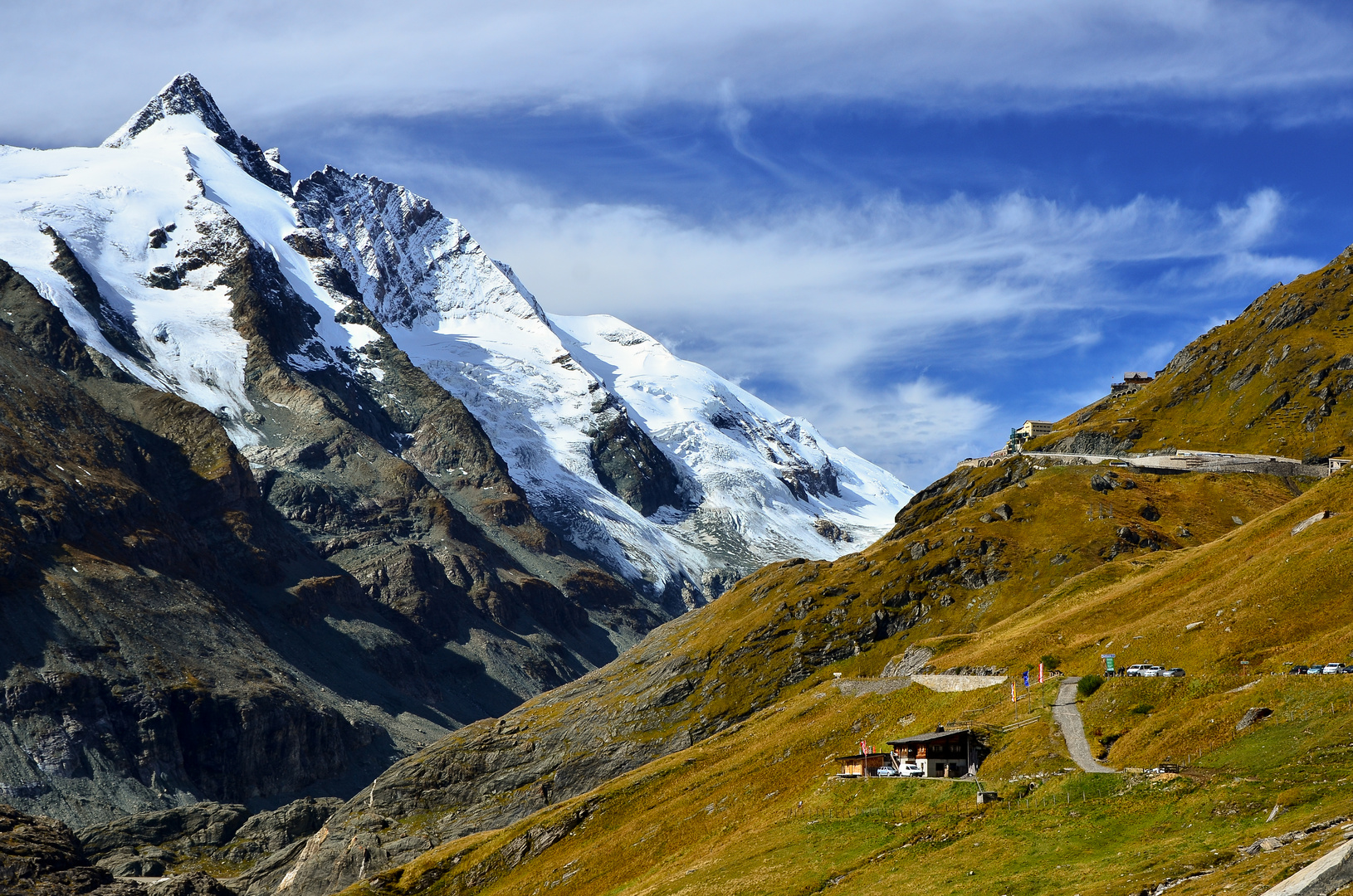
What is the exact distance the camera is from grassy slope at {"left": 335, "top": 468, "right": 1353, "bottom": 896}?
5025 centimetres

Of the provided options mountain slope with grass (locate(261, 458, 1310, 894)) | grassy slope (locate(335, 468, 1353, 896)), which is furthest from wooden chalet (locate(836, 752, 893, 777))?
mountain slope with grass (locate(261, 458, 1310, 894))

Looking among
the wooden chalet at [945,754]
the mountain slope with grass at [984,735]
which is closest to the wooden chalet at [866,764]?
the mountain slope with grass at [984,735]

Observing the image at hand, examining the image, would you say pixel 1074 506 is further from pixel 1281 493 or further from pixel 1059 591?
pixel 1059 591

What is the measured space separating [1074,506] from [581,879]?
10360 cm

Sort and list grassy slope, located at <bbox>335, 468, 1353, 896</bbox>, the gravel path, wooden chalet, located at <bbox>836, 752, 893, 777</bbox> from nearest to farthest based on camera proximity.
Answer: grassy slope, located at <bbox>335, 468, 1353, 896</bbox>, the gravel path, wooden chalet, located at <bbox>836, 752, 893, 777</bbox>

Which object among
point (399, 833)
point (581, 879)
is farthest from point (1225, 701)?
point (399, 833)

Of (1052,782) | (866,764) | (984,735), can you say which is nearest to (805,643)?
(866,764)

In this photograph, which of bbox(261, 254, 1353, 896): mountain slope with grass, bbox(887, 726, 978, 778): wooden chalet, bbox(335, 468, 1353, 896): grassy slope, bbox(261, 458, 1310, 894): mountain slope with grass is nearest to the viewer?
bbox(335, 468, 1353, 896): grassy slope

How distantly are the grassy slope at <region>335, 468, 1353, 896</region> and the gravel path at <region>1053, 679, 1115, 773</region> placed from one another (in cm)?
84

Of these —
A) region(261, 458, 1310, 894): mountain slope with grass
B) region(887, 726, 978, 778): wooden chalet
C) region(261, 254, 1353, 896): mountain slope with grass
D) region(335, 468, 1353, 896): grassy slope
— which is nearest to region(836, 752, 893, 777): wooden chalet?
region(335, 468, 1353, 896): grassy slope

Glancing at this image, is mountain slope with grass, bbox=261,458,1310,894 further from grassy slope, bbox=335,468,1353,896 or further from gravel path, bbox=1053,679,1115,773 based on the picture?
gravel path, bbox=1053,679,1115,773

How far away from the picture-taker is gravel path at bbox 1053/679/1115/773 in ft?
211

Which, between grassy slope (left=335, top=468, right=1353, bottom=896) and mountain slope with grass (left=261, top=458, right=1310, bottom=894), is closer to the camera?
grassy slope (left=335, top=468, right=1353, bottom=896)

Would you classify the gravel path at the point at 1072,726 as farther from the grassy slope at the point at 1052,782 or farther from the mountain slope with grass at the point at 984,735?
the grassy slope at the point at 1052,782
